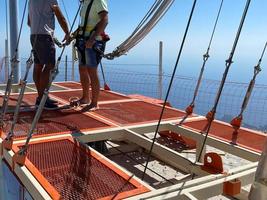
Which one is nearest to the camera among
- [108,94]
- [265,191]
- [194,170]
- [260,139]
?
[265,191]

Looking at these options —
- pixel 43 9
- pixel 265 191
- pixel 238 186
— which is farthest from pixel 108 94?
pixel 265 191

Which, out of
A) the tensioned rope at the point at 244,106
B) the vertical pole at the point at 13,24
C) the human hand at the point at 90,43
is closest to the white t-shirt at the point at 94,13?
the human hand at the point at 90,43

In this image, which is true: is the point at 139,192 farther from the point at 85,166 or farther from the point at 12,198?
the point at 12,198

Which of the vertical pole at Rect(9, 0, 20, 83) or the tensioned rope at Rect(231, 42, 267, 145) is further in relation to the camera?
the vertical pole at Rect(9, 0, 20, 83)

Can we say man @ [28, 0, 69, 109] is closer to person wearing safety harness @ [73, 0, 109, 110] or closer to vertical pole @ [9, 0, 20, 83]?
person wearing safety harness @ [73, 0, 109, 110]

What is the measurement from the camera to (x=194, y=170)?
11.1ft

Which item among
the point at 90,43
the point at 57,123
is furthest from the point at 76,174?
the point at 90,43

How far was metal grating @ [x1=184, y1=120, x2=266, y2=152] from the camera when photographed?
154 inches

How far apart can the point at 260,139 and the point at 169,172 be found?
1.21 metres

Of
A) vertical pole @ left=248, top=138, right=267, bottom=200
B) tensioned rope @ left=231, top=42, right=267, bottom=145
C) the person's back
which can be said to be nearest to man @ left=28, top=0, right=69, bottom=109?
the person's back

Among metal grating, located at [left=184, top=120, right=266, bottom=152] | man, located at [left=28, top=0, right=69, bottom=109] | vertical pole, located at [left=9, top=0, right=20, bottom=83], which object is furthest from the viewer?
vertical pole, located at [left=9, top=0, right=20, bottom=83]

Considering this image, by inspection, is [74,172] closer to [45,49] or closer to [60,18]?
[45,49]

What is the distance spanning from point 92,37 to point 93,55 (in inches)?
9.7

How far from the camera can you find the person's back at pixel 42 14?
475 centimetres
